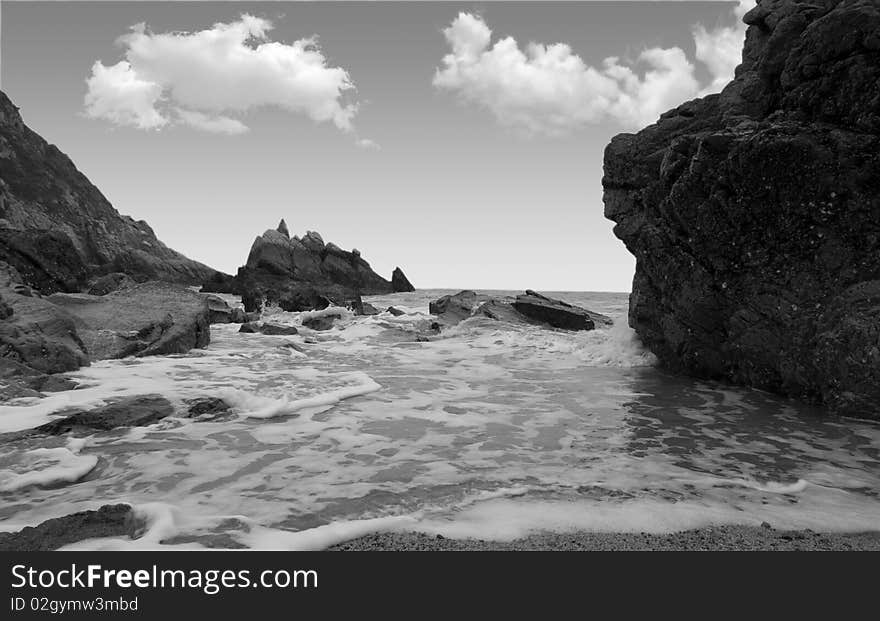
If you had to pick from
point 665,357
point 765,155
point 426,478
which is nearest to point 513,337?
point 665,357

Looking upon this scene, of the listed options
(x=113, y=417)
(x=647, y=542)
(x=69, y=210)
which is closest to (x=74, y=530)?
(x=113, y=417)

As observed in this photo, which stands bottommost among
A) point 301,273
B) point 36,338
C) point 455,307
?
point 36,338

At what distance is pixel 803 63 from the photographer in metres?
8.10

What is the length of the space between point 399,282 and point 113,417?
188 ft

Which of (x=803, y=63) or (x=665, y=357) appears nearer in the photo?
(x=803, y=63)

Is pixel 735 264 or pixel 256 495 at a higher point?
pixel 735 264

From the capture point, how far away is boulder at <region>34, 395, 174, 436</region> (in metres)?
5.73

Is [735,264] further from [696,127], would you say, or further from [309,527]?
[309,527]

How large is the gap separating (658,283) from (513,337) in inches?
252

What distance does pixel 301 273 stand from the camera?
48.3 m

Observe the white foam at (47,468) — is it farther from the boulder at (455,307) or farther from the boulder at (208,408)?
the boulder at (455,307)

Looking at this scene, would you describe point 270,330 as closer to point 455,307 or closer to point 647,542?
point 455,307

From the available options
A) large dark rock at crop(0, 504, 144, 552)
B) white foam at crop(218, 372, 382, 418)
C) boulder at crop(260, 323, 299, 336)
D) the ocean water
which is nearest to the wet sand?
the ocean water

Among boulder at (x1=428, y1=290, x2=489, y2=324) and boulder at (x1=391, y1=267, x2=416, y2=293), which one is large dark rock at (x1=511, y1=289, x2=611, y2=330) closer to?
boulder at (x1=428, y1=290, x2=489, y2=324)
